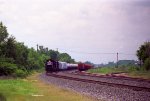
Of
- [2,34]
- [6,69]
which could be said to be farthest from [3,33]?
[6,69]

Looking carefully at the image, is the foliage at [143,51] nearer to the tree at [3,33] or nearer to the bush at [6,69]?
the tree at [3,33]

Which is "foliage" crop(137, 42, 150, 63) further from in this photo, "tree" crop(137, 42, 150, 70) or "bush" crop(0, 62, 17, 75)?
"bush" crop(0, 62, 17, 75)

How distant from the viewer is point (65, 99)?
21797 millimetres

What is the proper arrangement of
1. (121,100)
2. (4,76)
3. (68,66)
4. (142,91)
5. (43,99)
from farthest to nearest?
(68,66) → (4,76) → (142,91) → (43,99) → (121,100)

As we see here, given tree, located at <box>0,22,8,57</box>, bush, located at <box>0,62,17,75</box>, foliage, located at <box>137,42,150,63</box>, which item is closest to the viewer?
bush, located at <box>0,62,17,75</box>

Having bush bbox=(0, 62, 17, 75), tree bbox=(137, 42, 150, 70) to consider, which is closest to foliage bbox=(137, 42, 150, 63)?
tree bbox=(137, 42, 150, 70)

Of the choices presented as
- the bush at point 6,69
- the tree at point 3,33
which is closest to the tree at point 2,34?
the tree at point 3,33

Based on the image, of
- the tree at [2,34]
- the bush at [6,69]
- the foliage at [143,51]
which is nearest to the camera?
the bush at [6,69]

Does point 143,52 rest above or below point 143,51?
below

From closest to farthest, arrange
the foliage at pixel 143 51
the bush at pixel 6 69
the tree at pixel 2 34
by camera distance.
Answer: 1. the bush at pixel 6 69
2. the tree at pixel 2 34
3. the foliage at pixel 143 51

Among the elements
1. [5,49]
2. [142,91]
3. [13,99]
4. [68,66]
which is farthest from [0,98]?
[68,66]

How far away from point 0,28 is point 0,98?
29.9 metres

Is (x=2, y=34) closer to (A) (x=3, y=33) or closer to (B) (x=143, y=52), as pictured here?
(A) (x=3, y=33)

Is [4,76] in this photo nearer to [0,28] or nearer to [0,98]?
[0,28]
